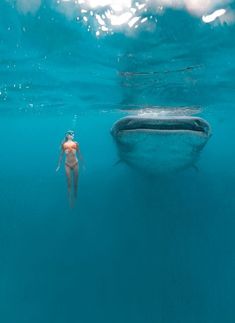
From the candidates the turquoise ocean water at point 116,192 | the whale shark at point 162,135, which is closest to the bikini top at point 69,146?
the whale shark at point 162,135

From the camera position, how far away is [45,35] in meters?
10.6

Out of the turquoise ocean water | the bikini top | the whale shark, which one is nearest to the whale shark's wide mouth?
the whale shark

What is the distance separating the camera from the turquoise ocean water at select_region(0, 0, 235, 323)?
10805 mm

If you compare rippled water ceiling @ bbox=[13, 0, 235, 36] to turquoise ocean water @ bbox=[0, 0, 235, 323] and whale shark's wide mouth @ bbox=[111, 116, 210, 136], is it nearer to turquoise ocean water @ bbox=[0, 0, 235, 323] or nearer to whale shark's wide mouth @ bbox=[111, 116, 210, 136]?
turquoise ocean water @ bbox=[0, 0, 235, 323]

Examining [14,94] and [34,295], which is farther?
[34,295]

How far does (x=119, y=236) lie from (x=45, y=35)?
649 inches

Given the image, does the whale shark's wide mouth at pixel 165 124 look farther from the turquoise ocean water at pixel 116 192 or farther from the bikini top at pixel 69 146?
the turquoise ocean water at pixel 116 192

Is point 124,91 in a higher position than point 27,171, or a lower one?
lower

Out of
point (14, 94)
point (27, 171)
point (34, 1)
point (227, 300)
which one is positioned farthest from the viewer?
point (27, 171)

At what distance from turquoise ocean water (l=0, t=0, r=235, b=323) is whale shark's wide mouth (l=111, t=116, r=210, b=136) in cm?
242

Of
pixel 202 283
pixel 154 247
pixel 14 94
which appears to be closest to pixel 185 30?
pixel 14 94

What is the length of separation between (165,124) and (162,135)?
13.4 inches

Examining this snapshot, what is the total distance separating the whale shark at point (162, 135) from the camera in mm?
10594

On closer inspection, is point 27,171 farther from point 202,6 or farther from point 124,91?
point 202,6
